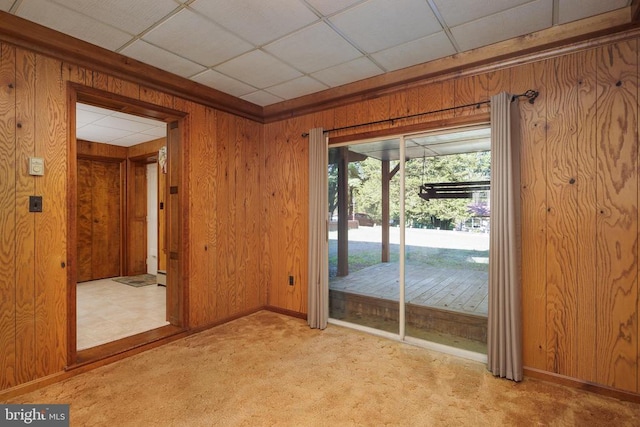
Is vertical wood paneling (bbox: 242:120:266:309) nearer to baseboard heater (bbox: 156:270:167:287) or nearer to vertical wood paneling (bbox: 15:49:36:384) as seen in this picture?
vertical wood paneling (bbox: 15:49:36:384)

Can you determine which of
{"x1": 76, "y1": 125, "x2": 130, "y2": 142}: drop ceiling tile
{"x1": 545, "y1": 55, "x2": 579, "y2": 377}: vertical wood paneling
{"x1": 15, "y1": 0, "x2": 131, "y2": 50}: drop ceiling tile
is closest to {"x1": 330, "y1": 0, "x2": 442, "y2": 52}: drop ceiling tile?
{"x1": 545, "y1": 55, "x2": 579, "y2": 377}: vertical wood paneling

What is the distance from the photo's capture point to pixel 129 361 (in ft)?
8.95

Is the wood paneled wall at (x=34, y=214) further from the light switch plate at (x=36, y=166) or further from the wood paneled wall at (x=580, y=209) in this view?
the wood paneled wall at (x=580, y=209)

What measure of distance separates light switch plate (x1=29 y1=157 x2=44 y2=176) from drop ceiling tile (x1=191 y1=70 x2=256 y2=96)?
151cm

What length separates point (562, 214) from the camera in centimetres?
240

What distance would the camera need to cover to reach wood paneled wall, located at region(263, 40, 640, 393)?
7.18ft

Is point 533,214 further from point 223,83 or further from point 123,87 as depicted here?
point 123,87

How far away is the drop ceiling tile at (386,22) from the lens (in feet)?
6.77

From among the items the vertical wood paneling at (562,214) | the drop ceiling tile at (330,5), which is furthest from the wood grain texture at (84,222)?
the vertical wood paneling at (562,214)

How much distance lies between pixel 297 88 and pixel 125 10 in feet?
5.63

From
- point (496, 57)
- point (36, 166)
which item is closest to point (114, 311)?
point (36, 166)

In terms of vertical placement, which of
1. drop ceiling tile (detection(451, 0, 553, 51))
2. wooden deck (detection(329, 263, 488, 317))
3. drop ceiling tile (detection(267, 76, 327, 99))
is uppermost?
drop ceiling tile (detection(267, 76, 327, 99))

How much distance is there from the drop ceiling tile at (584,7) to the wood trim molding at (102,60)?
10.1 feet

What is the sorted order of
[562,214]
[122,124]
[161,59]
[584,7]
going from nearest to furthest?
[584,7], [562,214], [161,59], [122,124]
